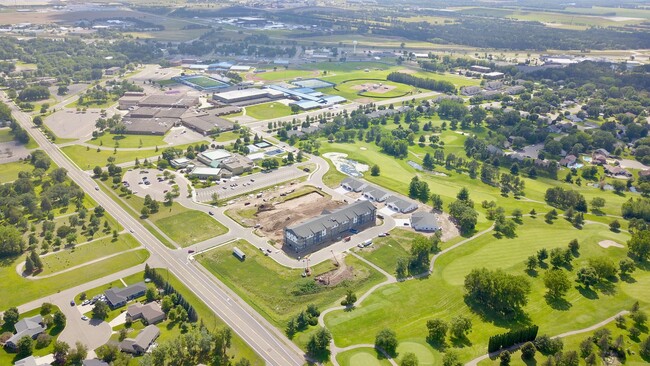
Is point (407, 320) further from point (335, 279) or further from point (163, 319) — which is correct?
point (163, 319)

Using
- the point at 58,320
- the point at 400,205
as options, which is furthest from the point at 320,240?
the point at 58,320

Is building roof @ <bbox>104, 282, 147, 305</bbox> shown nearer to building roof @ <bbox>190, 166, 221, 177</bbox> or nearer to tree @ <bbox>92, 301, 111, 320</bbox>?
tree @ <bbox>92, 301, 111, 320</bbox>

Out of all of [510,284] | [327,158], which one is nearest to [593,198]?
[510,284]

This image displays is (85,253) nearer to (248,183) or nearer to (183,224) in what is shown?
(183,224)

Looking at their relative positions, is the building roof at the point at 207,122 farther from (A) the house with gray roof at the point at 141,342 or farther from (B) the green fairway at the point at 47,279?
(A) the house with gray roof at the point at 141,342

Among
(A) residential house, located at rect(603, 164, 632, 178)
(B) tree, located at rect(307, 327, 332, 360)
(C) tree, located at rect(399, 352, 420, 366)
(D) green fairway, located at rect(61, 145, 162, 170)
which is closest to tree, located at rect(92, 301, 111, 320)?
(B) tree, located at rect(307, 327, 332, 360)

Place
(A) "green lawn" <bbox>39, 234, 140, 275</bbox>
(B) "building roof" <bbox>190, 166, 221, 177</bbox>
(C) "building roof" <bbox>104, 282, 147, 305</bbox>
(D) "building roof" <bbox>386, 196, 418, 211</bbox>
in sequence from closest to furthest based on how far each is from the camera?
1. (C) "building roof" <bbox>104, 282, 147, 305</bbox>
2. (A) "green lawn" <bbox>39, 234, 140, 275</bbox>
3. (D) "building roof" <bbox>386, 196, 418, 211</bbox>
4. (B) "building roof" <bbox>190, 166, 221, 177</bbox>
